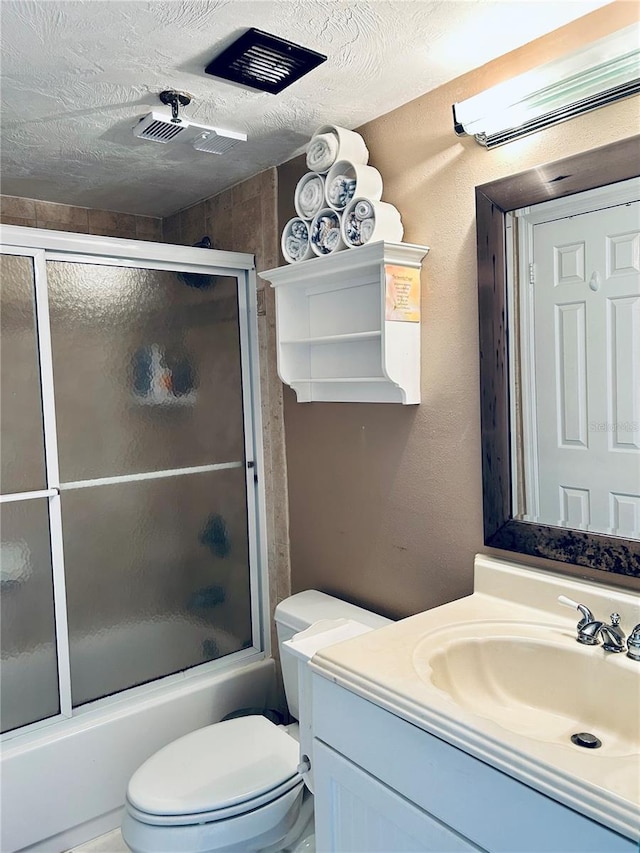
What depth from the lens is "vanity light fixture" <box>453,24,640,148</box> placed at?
1.21 m

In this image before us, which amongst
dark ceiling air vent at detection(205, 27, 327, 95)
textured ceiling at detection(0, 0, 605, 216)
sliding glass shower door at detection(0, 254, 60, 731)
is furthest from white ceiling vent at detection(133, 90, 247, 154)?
sliding glass shower door at detection(0, 254, 60, 731)

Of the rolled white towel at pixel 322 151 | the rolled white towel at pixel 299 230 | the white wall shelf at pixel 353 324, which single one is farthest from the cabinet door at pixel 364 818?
the rolled white towel at pixel 322 151

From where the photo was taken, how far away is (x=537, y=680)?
133 cm

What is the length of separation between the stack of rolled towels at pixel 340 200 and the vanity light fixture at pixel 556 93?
1.00 feet

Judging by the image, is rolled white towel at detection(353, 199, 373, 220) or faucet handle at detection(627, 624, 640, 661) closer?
faucet handle at detection(627, 624, 640, 661)

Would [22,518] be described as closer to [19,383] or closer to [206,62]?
[19,383]

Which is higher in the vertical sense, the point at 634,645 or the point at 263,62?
the point at 263,62

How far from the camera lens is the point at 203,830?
1548 millimetres

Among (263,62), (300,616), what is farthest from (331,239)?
(300,616)

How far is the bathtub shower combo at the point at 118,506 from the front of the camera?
6.18ft

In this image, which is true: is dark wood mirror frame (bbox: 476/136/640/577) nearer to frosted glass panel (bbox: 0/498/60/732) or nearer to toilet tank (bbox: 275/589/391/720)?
toilet tank (bbox: 275/589/391/720)

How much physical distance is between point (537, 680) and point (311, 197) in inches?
55.9

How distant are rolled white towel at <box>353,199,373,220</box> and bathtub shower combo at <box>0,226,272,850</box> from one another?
0.69 m

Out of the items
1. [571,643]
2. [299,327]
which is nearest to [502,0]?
Answer: [299,327]
